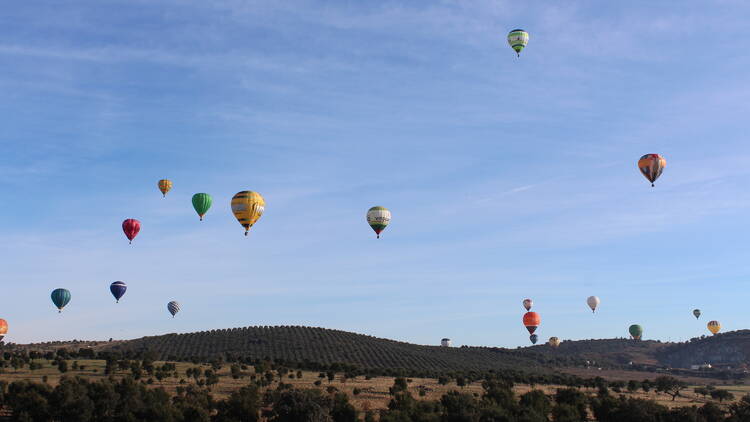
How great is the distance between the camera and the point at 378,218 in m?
79.7

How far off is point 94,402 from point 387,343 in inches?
3966

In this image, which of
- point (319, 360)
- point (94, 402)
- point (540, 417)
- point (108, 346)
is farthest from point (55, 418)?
point (108, 346)

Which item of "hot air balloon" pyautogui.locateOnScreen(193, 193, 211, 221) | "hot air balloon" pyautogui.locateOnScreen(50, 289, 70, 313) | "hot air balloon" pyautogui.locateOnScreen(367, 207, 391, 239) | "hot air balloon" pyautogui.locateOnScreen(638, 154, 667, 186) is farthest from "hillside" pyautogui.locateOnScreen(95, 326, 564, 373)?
"hot air balloon" pyautogui.locateOnScreen(638, 154, 667, 186)

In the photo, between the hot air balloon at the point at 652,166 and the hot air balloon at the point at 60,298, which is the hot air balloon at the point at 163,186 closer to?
the hot air balloon at the point at 60,298

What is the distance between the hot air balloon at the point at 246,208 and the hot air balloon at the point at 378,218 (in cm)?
1406

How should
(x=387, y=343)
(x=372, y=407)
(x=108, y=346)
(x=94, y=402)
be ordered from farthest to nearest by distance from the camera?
1. (x=387, y=343)
2. (x=108, y=346)
3. (x=372, y=407)
4. (x=94, y=402)

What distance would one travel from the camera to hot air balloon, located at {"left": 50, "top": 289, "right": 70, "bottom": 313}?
87.4 m

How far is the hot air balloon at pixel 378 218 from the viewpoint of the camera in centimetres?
7969

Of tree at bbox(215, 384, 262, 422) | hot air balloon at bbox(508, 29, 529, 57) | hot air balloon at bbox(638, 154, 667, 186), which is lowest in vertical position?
tree at bbox(215, 384, 262, 422)

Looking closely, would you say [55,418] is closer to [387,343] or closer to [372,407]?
[372,407]

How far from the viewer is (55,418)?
4550 centimetres

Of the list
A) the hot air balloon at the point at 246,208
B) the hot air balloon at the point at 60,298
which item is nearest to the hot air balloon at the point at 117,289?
the hot air balloon at the point at 60,298

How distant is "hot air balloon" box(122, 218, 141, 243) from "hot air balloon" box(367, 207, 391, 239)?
25.2 meters

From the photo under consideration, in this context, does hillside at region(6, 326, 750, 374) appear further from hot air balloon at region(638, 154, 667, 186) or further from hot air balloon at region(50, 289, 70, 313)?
hot air balloon at region(638, 154, 667, 186)
